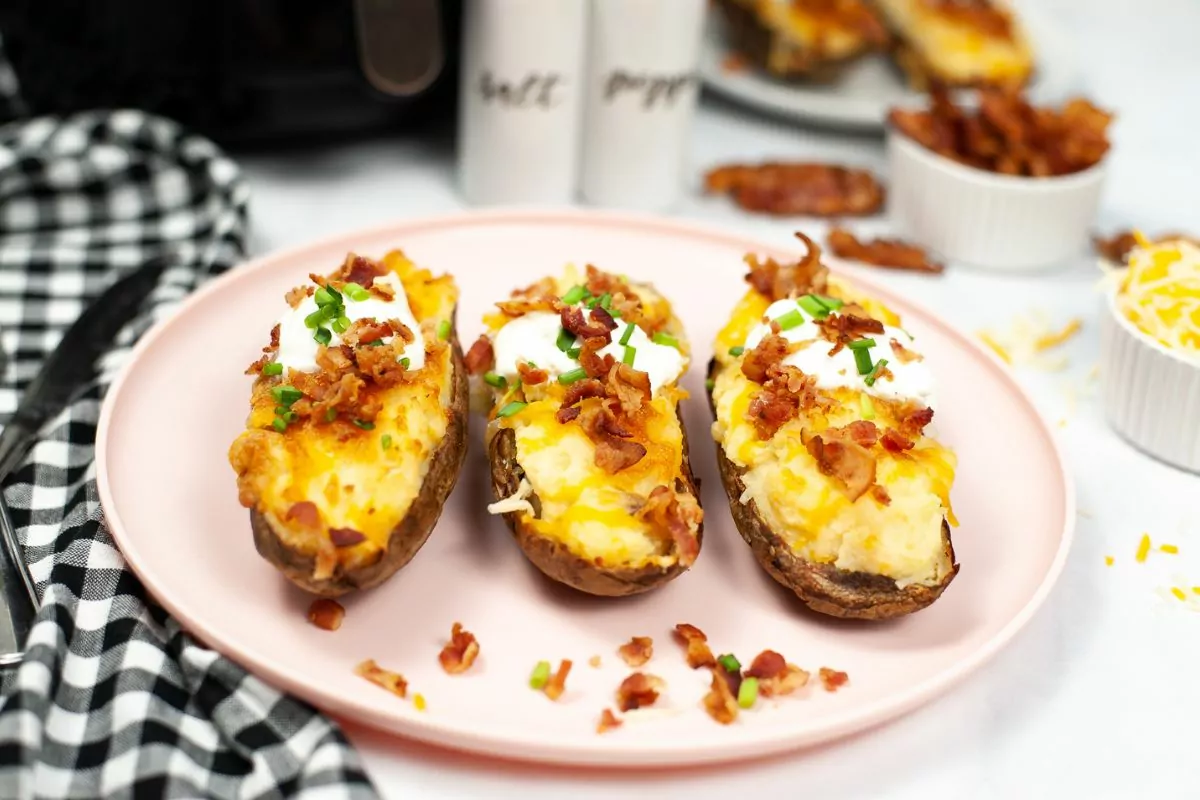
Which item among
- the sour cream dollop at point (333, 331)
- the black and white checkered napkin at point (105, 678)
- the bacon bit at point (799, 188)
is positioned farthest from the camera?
the bacon bit at point (799, 188)

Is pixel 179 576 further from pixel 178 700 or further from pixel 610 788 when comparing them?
pixel 610 788

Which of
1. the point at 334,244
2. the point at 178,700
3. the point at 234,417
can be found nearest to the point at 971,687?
the point at 178,700

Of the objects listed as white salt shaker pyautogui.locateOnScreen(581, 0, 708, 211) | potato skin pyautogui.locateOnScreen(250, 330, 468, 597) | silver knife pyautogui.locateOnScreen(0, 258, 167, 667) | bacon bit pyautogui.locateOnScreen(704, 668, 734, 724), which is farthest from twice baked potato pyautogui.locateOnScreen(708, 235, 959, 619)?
silver knife pyautogui.locateOnScreen(0, 258, 167, 667)

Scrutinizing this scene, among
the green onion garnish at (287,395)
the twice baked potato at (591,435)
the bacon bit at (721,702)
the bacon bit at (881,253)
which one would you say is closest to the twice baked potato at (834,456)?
the twice baked potato at (591,435)

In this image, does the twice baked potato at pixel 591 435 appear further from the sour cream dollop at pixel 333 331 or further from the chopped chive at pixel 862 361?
the chopped chive at pixel 862 361

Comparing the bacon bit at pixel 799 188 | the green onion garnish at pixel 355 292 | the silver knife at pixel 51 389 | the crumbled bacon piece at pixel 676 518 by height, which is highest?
the green onion garnish at pixel 355 292

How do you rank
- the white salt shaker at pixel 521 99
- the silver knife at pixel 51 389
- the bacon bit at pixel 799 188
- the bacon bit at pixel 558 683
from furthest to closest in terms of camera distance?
the bacon bit at pixel 799 188
the white salt shaker at pixel 521 99
the silver knife at pixel 51 389
the bacon bit at pixel 558 683

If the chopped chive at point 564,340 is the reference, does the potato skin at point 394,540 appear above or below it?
below
